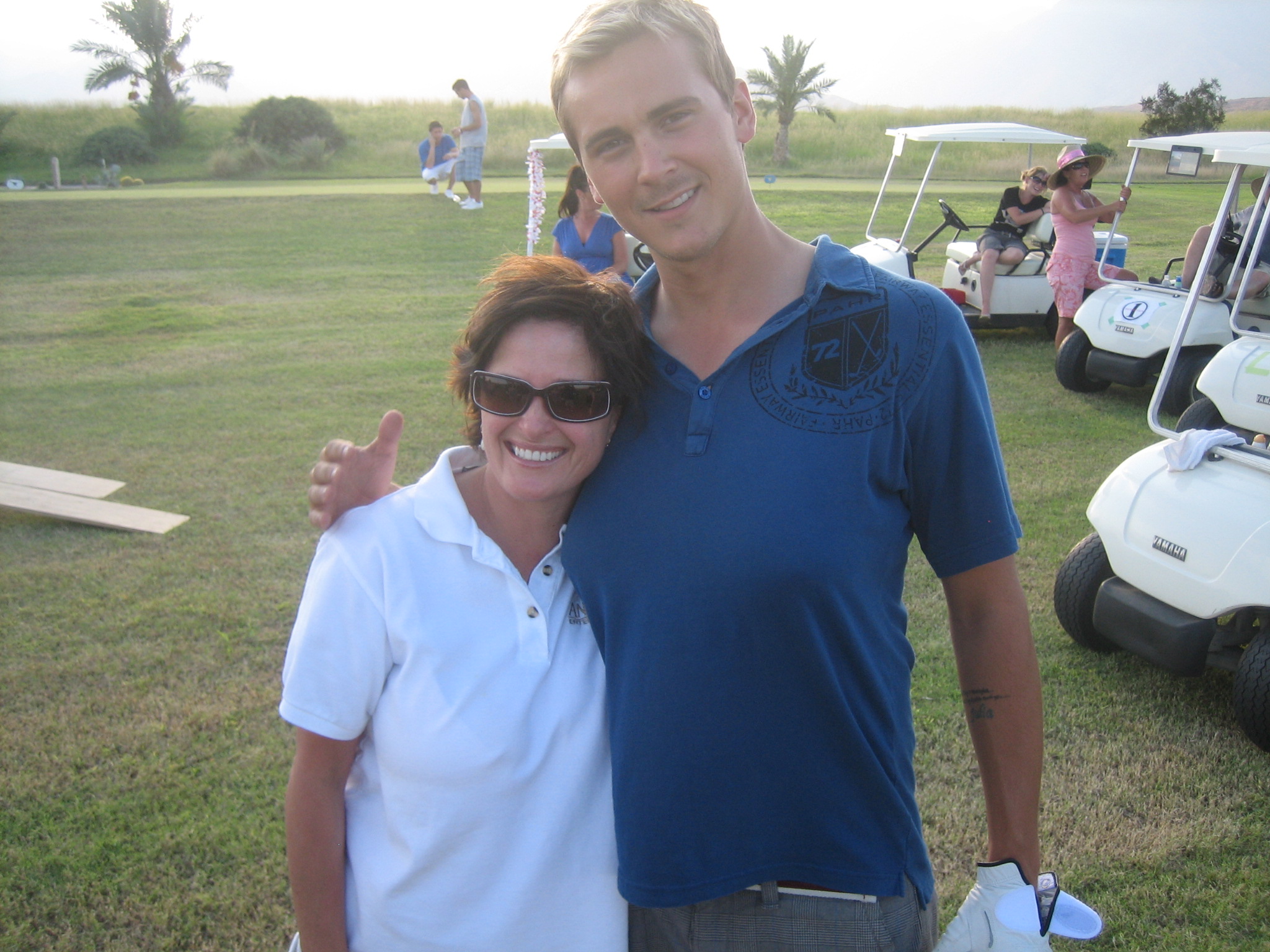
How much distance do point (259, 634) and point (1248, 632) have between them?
4037 mm

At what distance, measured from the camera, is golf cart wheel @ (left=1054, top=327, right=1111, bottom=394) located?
8.09m

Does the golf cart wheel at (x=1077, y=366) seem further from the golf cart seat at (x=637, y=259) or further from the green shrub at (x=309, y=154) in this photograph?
the green shrub at (x=309, y=154)

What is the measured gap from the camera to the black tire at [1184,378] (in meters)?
7.21

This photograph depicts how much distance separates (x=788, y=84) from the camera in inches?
1252

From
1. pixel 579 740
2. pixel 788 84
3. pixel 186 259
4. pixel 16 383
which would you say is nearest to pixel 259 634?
pixel 579 740

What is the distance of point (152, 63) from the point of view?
32.1 m

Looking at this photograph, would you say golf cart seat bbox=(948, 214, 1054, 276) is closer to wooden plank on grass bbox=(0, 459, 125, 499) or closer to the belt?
wooden plank on grass bbox=(0, 459, 125, 499)

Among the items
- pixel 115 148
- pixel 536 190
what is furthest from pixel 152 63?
pixel 536 190

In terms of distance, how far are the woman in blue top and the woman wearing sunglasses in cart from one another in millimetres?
5876

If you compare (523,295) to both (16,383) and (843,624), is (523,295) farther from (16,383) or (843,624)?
(16,383)

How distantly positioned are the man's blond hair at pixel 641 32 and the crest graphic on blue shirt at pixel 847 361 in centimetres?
38

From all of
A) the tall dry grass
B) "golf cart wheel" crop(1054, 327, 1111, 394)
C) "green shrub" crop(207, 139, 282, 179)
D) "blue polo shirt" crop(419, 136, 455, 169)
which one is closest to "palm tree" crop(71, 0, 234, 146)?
the tall dry grass

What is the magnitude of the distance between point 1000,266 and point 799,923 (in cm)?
972

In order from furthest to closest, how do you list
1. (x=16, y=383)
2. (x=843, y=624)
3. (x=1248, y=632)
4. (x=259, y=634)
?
(x=16, y=383) → (x=259, y=634) → (x=1248, y=632) → (x=843, y=624)
